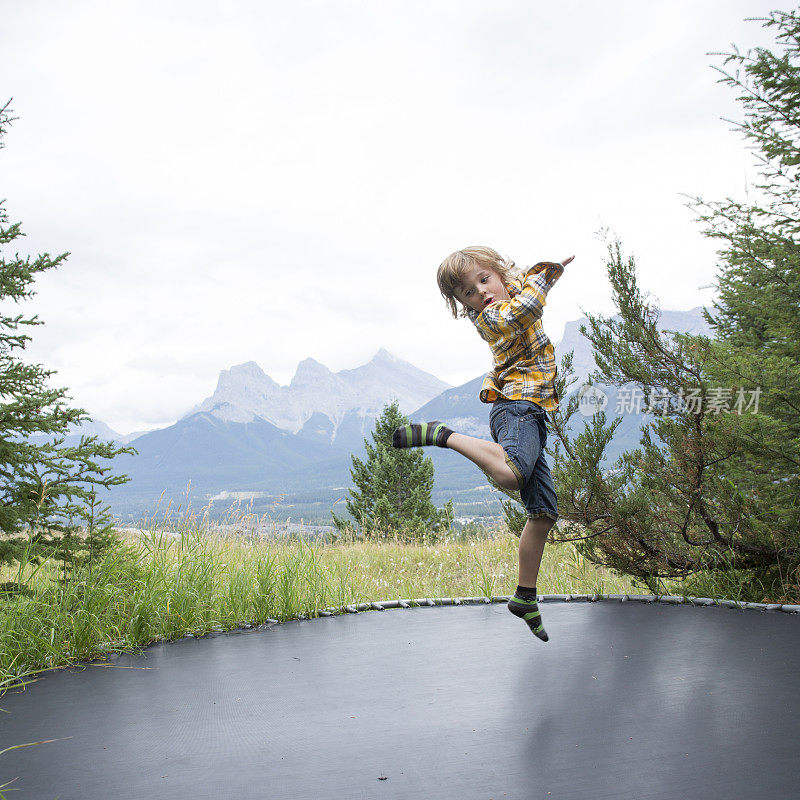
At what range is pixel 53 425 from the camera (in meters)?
2.82

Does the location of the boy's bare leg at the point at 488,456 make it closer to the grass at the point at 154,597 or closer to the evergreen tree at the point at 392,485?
the grass at the point at 154,597

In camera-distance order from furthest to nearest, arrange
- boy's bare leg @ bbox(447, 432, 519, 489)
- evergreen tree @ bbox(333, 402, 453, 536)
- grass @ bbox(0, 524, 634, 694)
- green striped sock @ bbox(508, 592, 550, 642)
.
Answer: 1. evergreen tree @ bbox(333, 402, 453, 536)
2. grass @ bbox(0, 524, 634, 694)
3. green striped sock @ bbox(508, 592, 550, 642)
4. boy's bare leg @ bbox(447, 432, 519, 489)

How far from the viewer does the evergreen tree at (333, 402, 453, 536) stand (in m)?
9.28

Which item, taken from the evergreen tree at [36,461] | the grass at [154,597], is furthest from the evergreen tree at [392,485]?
the evergreen tree at [36,461]

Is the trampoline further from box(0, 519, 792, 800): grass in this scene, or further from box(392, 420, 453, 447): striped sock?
box(392, 420, 453, 447): striped sock

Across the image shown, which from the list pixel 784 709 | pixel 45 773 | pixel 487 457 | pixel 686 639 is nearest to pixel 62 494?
pixel 45 773

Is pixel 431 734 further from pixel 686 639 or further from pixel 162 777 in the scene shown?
pixel 686 639

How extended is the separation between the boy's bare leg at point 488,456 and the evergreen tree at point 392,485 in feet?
23.3

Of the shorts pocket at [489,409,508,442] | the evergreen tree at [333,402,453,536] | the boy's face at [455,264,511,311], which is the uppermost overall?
the boy's face at [455,264,511,311]

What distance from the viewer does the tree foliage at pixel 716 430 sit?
2781mm

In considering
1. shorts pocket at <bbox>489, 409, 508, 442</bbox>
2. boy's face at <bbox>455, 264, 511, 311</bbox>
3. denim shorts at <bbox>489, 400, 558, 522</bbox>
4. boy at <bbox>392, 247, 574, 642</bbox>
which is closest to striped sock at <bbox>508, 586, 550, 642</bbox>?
boy at <bbox>392, 247, 574, 642</bbox>

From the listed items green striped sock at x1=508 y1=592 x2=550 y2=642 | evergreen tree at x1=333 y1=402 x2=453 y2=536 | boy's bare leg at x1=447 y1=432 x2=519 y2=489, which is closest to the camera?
boy's bare leg at x1=447 y1=432 x2=519 y2=489

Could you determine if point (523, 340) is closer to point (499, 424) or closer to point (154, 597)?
point (499, 424)

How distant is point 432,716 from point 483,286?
4.25ft
